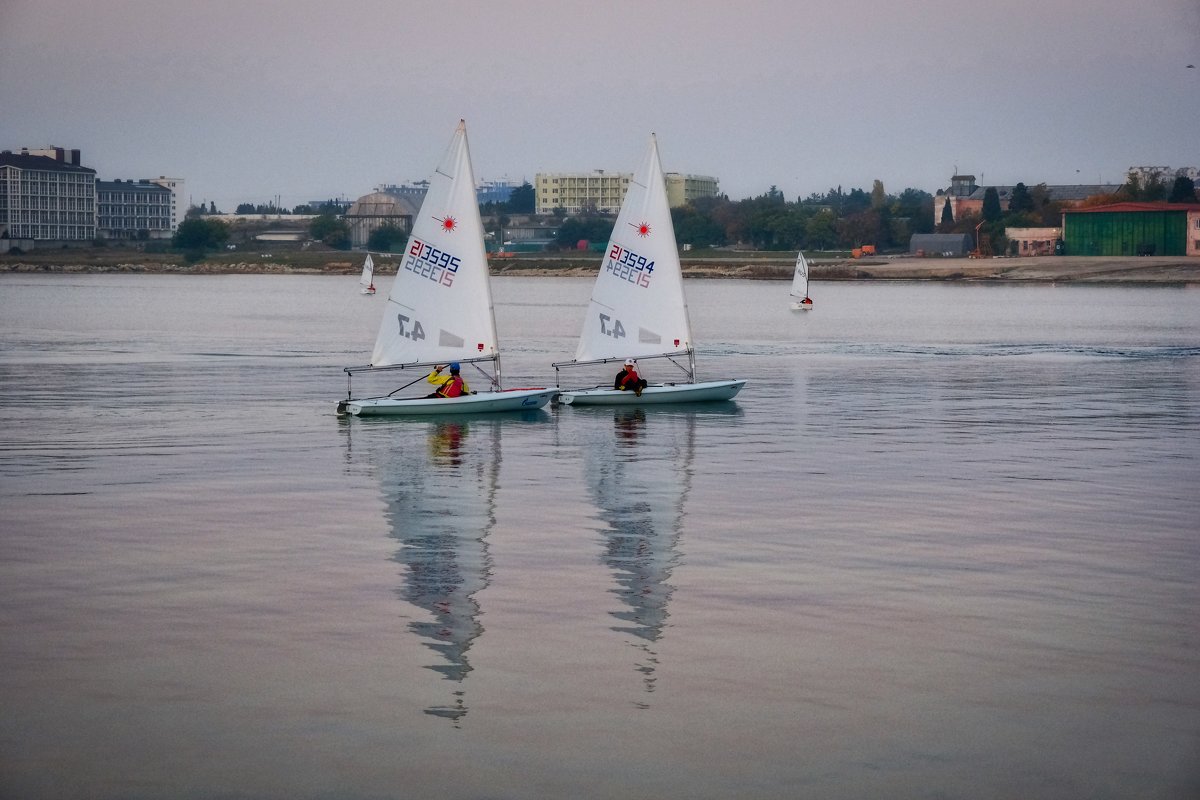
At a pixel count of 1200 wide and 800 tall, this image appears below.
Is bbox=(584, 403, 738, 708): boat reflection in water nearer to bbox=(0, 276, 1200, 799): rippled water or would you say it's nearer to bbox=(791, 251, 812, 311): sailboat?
bbox=(0, 276, 1200, 799): rippled water

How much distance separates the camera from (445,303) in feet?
141

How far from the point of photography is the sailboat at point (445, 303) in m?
42.8

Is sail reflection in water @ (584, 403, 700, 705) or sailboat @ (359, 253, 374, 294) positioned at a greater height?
sailboat @ (359, 253, 374, 294)

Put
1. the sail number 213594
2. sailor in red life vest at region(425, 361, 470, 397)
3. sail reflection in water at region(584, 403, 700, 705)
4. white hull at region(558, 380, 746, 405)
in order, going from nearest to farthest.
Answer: sail reflection in water at region(584, 403, 700, 705)
sailor in red life vest at region(425, 361, 470, 397)
white hull at region(558, 380, 746, 405)
the sail number 213594

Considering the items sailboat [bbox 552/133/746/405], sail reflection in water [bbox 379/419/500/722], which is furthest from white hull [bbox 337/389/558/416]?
sailboat [bbox 552/133/746/405]

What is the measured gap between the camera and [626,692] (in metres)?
17.3

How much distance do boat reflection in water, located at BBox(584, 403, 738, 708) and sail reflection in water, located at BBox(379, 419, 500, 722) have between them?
196 centimetres

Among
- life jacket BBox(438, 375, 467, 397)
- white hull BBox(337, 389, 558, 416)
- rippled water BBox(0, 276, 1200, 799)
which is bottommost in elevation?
rippled water BBox(0, 276, 1200, 799)

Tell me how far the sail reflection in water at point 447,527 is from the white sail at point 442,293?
7.24ft

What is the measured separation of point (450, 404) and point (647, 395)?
20.4 ft

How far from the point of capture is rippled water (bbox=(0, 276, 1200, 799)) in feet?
50.3

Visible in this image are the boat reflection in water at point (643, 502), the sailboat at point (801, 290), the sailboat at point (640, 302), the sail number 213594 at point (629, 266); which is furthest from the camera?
the sailboat at point (801, 290)

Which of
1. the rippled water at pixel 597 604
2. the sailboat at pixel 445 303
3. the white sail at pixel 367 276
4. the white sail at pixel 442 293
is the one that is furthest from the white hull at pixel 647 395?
the white sail at pixel 367 276

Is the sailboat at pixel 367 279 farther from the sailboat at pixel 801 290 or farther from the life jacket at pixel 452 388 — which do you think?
the life jacket at pixel 452 388
